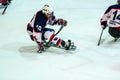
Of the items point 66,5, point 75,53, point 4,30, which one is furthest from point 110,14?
point 66,5

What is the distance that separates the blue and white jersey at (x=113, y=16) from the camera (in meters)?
3.58

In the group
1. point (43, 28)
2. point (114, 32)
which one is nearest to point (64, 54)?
point (43, 28)

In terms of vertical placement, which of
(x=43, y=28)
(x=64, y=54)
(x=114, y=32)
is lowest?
(x=64, y=54)

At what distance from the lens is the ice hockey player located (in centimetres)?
341

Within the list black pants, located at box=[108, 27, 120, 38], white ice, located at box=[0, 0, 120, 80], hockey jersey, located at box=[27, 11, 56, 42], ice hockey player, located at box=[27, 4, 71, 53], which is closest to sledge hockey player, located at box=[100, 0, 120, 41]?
black pants, located at box=[108, 27, 120, 38]

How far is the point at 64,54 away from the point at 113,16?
0.70 m

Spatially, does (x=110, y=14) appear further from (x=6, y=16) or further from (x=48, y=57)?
(x=6, y=16)

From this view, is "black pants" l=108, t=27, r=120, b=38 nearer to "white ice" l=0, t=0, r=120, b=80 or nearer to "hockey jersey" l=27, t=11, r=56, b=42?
"white ice" l=0, t=0, r=120, b=80

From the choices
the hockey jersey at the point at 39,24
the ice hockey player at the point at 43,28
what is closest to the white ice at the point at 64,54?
the ice hockey player at the point at 43,28

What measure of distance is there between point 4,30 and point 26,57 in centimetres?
103

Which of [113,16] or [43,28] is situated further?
[113,16]

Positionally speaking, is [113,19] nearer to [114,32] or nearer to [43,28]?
[114,32]

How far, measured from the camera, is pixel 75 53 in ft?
11.7

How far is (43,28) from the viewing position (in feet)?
11.4
